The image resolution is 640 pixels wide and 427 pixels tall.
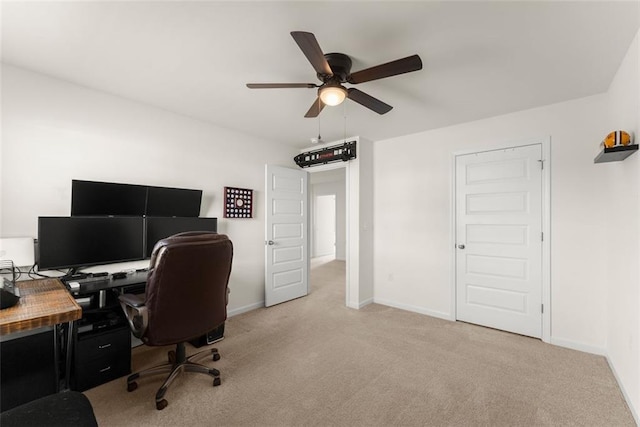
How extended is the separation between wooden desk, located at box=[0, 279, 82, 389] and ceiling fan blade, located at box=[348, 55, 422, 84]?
7.12 ft

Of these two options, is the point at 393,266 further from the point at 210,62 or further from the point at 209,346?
the point at 210,62

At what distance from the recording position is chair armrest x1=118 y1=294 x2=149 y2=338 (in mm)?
1812

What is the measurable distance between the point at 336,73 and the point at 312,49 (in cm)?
48

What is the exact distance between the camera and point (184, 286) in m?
1.86

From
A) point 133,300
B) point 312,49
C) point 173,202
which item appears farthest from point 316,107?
point 133,300

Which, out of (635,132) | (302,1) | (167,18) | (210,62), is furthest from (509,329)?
(167,18)

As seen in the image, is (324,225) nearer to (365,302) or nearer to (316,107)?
(365,302)

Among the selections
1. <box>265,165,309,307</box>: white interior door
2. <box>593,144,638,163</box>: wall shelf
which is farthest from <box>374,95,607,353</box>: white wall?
<box>265,165,309,307</box>: white interior door

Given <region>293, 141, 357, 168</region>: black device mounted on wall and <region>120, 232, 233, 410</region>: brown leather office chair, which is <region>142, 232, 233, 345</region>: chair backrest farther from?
<region>293, 141, 357, 168</region>: black device mounted on wall

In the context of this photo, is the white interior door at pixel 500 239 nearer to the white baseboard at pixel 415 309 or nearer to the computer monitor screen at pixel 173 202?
the white baseboard at pixel 415 309

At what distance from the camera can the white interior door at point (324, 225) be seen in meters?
9.04

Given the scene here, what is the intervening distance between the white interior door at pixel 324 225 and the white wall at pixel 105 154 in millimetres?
5126

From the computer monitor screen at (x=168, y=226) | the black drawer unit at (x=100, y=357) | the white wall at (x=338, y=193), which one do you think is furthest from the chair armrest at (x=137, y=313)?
the white wall at (x=338, y=193)

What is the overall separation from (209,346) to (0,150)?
7.90ft
